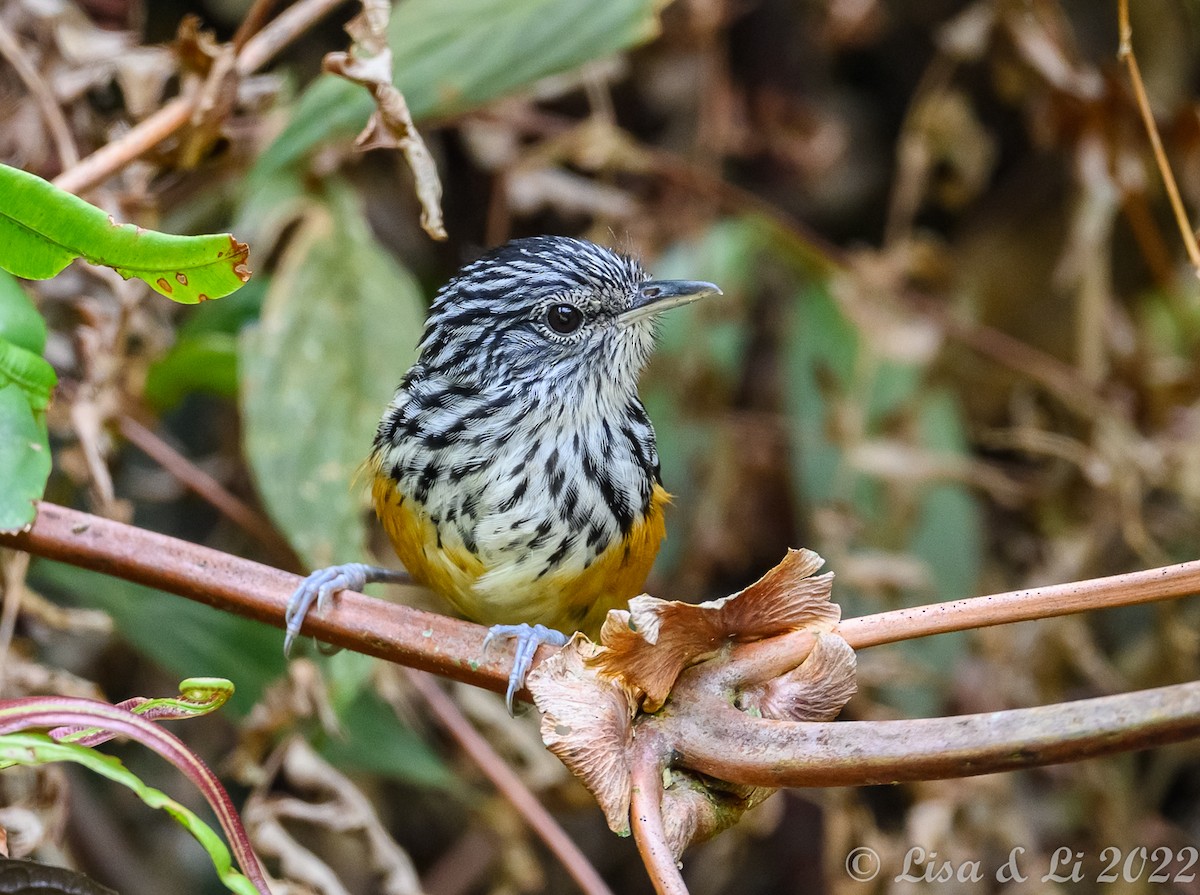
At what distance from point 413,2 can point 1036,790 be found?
2.84 m

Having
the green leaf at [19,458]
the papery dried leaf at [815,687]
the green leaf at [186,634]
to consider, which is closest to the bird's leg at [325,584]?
the green leaf at [19,458]

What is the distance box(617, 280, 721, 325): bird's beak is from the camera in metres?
2.53

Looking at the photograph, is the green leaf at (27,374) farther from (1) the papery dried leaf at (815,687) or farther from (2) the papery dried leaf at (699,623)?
(1) the papery dried leaf at (815,687)

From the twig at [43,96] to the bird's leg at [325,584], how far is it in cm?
101

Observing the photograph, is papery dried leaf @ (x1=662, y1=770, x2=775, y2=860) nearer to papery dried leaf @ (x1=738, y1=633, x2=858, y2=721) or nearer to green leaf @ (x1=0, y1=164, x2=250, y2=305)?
papery dried leaf @ (x1=738, y1=633, x2=858, y2=721)

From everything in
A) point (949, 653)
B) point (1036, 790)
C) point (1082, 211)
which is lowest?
point (1036, 790)

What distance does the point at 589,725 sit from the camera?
1492 mm

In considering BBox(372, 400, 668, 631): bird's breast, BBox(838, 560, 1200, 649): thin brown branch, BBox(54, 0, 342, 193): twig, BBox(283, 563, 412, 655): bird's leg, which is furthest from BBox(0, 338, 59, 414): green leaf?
BBox(838, 560, 1200, 649): thin brown branch

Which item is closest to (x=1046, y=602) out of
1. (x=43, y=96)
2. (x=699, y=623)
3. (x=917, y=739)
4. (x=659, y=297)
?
(x=917, y=739)

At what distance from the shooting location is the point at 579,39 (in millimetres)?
2699

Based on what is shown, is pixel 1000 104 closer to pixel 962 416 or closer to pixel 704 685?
pixel 962 416

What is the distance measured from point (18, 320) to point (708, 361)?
7.19ft

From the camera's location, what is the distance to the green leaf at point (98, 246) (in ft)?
5.04

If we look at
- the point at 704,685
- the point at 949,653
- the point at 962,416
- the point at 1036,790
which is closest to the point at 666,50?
the point at 962,416
